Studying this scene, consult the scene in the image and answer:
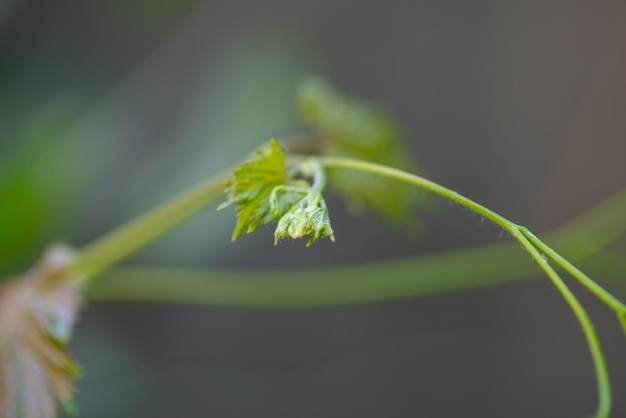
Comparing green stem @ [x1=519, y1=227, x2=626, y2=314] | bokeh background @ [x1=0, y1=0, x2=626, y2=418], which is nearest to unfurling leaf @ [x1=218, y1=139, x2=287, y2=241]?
green stem @ [x1=519, y1=227, x2=626, y2=314]

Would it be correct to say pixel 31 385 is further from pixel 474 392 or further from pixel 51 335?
pixel 474 392

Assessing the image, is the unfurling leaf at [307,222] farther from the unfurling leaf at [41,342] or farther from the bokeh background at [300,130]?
the bokeh background at [300,130]

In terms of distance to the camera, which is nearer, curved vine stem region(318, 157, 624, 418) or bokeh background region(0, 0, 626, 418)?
curved vine stem region(318, 157, 624, 418)

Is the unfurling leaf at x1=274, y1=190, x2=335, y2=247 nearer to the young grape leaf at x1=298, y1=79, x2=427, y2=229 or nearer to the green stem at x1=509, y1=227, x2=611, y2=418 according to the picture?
the green stem at x1=509, y1=227, x2=611, y2=418

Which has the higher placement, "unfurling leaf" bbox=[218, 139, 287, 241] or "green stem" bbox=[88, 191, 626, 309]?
"green stem" bbox=[88, 191, 626, 309]

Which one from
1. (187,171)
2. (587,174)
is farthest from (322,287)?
(587,174)

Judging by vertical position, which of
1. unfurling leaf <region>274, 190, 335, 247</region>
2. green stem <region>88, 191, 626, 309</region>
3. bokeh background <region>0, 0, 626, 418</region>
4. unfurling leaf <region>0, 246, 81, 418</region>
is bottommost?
unfurling leaf <region>274, 190, 335, 247</region>

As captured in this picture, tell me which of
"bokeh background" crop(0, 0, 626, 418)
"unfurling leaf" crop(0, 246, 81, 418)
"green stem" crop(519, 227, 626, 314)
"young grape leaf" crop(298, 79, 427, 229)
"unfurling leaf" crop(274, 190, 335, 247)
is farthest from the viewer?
"bokeh background" crop(0, 0, 626, 418)
